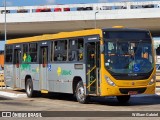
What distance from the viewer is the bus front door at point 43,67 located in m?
20.9

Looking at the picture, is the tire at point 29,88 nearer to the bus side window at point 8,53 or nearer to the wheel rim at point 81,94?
the bus side window at point 8,53

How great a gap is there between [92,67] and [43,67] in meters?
4.26

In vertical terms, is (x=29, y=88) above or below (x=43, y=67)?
below

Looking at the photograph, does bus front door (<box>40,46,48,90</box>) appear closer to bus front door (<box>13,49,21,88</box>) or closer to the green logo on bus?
the green logo on bus

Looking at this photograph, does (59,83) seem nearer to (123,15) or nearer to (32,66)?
(32,66)

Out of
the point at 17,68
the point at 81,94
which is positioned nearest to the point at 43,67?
the point at 17,68

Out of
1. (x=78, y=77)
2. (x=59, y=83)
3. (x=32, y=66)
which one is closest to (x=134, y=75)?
(x=78, y=77)

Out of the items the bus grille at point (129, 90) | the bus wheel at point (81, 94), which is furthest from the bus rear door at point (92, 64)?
the bus grille at point (129, 90)

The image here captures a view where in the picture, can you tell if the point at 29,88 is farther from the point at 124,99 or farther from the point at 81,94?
the point at 124,99

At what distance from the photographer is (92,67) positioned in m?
17.5

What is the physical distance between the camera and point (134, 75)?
17078mm

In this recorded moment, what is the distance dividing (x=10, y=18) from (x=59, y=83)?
1806 inches

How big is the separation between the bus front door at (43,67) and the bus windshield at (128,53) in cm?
465

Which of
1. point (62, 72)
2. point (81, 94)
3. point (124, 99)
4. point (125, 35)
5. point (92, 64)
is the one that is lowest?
point (124, 99)
